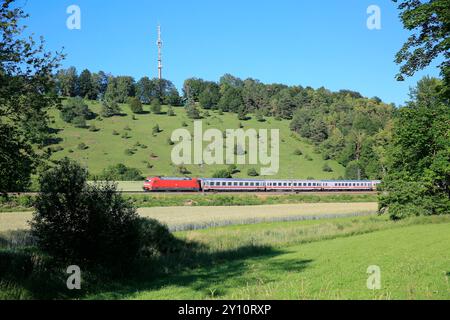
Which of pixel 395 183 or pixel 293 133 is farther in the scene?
pixel 293 133

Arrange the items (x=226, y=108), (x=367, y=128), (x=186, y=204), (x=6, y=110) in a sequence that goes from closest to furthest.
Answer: (x=6, y=110) < (x=186, y=204) < (x=367, y=128) < (x=226, y=108)

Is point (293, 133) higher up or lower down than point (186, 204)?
higher up

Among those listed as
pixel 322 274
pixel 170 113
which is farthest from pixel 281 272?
pixel 170 113

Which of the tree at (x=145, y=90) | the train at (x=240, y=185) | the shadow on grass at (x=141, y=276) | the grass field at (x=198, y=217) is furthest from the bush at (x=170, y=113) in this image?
the shadow on grass at (x=141, y=276)

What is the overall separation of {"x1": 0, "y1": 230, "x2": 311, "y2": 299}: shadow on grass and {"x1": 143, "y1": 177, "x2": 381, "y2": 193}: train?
170 feet

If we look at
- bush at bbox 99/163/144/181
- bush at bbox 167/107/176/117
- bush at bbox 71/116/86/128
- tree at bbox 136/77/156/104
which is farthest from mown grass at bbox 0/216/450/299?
tree at bbox 136/77/156/104

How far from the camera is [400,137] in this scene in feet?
151

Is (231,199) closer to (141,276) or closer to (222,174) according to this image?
(222,174)

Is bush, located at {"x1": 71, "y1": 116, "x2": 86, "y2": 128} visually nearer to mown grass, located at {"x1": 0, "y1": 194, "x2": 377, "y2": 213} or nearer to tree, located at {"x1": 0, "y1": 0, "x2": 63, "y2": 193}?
mown grass, located at {"x1": 0, "y1": 194, "x2": 377, "y2": 213}

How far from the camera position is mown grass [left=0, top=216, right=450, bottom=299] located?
1262 centimetres

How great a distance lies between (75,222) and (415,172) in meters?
37.3
